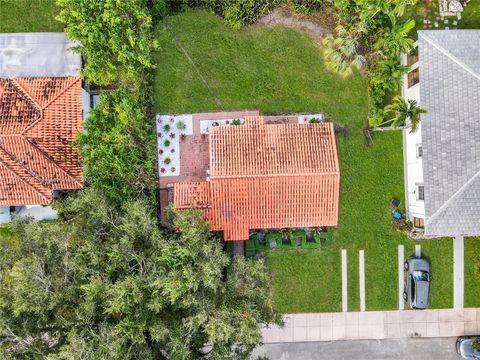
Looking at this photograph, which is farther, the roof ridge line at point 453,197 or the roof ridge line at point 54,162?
the roof ridge line at point 54,162

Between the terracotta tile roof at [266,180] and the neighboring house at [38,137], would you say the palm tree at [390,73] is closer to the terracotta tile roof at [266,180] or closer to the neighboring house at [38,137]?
the terracotta tile roof at [266,180]

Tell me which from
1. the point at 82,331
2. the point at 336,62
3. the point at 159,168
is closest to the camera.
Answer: the point at 82,331

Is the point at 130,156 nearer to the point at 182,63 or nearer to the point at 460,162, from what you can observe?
the point at 182,63

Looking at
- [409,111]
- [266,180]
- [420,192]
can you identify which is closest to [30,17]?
[266,180]

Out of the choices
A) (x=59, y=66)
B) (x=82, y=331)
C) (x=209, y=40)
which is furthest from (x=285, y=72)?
(x=82, y=331)

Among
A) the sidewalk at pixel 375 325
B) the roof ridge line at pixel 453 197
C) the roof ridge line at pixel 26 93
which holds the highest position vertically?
the roof ridge line at pixel 26 93

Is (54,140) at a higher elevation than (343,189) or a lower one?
higher

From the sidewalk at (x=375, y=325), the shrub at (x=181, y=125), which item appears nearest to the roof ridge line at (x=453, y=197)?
the sidewalk at (x=375, y=325)
